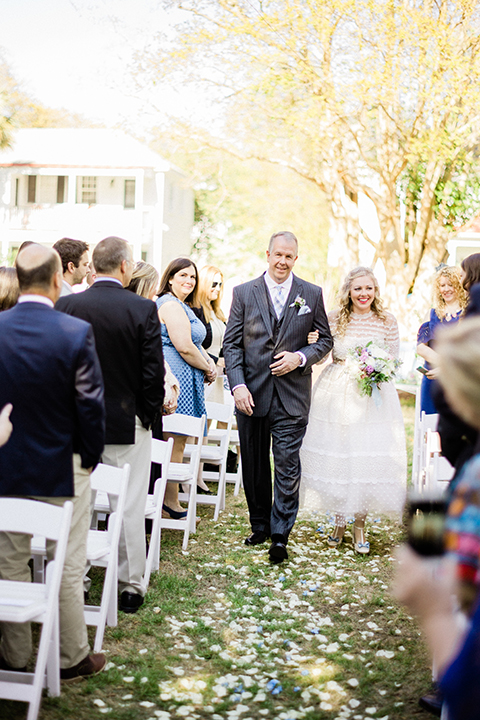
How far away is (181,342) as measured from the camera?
6664 millimetres

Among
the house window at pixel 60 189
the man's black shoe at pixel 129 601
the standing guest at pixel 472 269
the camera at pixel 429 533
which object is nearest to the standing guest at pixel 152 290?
the man's black shoe at pixel 129 601

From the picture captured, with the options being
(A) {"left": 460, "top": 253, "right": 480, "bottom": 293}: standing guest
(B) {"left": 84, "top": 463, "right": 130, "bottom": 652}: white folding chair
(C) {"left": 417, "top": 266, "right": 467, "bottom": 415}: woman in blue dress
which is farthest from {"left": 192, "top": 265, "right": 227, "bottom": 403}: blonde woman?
(B) {"left": 84, "top": 463, "right": 130, "bottom": 652}: white folding chair

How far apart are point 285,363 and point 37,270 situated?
2.91 meters

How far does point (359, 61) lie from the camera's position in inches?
696

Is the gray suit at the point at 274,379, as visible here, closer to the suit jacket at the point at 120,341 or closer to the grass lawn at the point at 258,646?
the grass lawn at the point at 258,646

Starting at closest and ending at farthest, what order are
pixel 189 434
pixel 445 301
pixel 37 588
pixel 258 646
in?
1. pixel 37 588
2. pixel 258 646
3. pixel 189 434
4. pixel 445 301

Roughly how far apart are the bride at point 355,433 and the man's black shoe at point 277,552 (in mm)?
557

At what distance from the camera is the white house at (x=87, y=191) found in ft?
96.9

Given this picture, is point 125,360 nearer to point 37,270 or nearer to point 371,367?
point 37,270

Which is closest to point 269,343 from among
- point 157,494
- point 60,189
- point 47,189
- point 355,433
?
point 355,433

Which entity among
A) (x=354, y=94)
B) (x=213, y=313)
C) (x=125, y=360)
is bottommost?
(x=125, y=360)

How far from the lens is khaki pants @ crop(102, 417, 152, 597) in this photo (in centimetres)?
459

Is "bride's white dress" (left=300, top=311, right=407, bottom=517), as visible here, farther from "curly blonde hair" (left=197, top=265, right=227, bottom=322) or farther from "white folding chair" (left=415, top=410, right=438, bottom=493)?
"curly blonde hair" (left=197, top=265, right=227, bottom=322)

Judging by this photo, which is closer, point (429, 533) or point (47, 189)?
point (429, 533)
